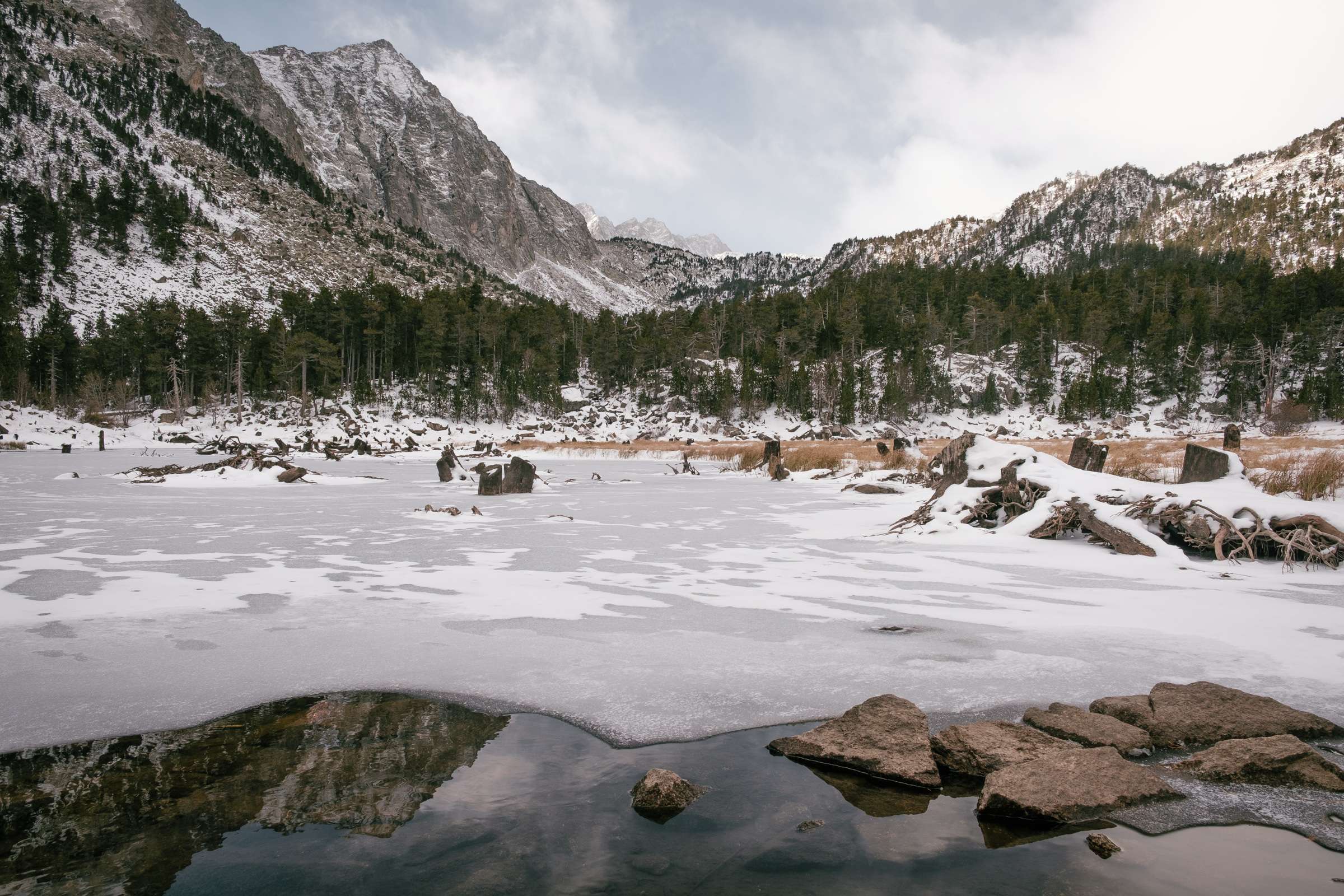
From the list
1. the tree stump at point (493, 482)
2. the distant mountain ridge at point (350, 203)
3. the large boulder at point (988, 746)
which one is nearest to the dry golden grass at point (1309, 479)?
the large boulder at point (988, 746)

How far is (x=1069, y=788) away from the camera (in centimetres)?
232

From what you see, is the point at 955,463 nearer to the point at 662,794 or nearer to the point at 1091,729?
the point at 1091,729

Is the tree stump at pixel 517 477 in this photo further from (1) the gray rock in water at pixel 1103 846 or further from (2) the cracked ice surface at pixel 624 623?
(1) the gray rock in water at pixel 1103 846

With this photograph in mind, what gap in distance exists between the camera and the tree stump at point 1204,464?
28.8ft

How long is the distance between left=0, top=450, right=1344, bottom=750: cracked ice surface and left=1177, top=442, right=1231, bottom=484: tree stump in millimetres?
2546

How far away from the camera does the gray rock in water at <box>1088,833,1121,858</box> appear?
78.7 inches

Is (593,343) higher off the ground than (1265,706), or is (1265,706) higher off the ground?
(593,343)

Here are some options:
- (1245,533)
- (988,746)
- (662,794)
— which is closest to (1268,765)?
(988,746)

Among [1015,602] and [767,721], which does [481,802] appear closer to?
[767,721]

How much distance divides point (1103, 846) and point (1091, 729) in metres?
0.98

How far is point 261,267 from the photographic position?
9656 cm

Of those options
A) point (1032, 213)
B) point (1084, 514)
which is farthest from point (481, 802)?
point (1032, 213)

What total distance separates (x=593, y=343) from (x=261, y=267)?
52.8 metres

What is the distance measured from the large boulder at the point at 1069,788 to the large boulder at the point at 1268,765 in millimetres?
238
